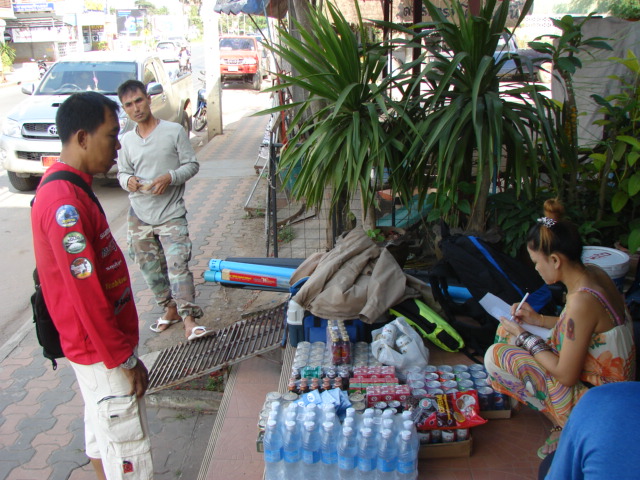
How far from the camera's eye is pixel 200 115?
13.5 m

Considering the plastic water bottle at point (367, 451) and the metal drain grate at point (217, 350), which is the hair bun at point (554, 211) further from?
the metal drain grate at point (217, 350)

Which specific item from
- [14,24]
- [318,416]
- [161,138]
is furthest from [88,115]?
[14,24]

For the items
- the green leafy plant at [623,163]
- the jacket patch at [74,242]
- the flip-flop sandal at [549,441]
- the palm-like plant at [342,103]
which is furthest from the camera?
the green leafy plant at [623,163]

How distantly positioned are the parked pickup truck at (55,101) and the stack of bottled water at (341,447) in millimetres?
6413

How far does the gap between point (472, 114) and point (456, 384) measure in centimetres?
157

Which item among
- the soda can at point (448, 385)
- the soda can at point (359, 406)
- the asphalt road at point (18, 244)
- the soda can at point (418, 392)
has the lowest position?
the asphalt road at point (18, 244)

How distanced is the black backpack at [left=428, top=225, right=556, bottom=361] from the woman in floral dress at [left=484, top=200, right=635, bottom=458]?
2.62ft

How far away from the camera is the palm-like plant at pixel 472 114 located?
3469mm

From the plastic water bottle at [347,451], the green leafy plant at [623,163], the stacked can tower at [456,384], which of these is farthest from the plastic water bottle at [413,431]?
the green leafy plant at [623,163]

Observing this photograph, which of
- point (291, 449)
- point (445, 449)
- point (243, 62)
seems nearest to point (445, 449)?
point (445, 449)

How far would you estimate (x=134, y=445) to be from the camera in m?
2.46

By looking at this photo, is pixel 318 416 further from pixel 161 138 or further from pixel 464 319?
pixel 161 138

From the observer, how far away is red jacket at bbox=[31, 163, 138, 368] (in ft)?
7.14

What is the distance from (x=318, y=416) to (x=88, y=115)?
1.64 m
